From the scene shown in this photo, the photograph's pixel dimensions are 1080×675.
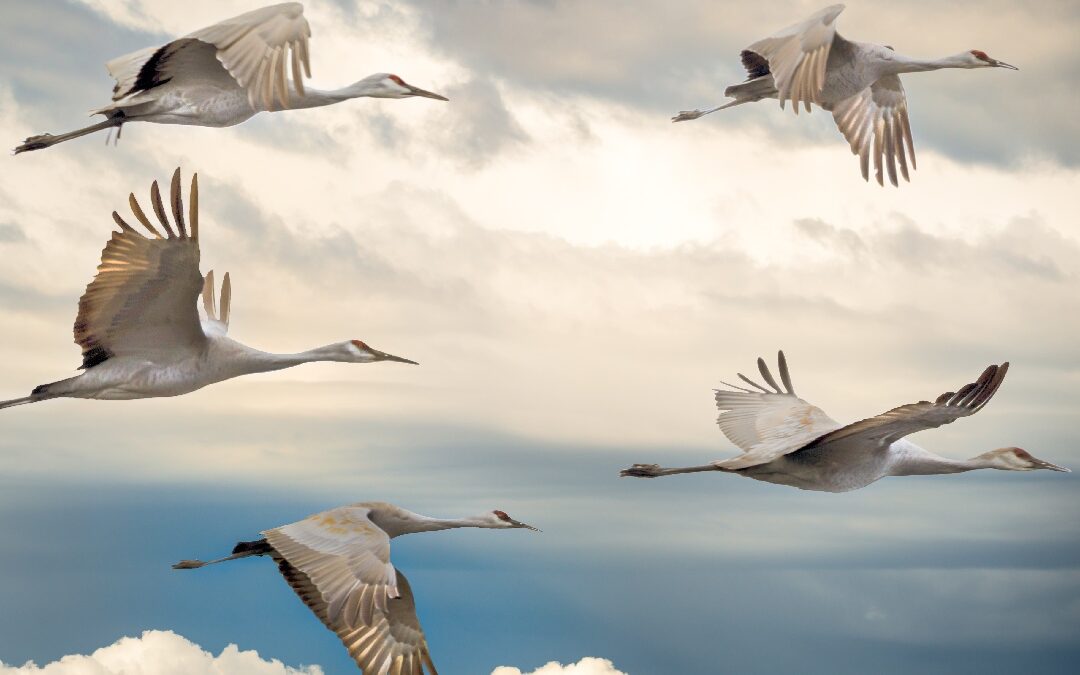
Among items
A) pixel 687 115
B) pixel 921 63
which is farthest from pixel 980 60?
pixel 687 115

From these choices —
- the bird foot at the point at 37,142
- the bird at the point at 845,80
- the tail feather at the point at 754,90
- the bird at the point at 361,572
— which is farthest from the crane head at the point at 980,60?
the bird foot at the point at 37,142

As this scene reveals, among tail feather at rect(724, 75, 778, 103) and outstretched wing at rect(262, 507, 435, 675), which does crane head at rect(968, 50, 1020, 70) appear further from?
outstretched wing at rect(262, 507, 435, 675)

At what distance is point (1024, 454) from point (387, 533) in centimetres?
593

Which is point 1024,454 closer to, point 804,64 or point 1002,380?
point 1002,380

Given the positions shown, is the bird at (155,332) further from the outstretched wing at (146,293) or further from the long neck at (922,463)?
the long neck at (922,463)

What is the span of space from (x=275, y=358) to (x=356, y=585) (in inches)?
112

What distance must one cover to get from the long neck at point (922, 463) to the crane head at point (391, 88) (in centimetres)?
572

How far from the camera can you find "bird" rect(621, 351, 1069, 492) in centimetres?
1056

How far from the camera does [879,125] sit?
1628 centimetres

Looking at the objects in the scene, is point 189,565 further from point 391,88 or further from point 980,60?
point 980,60

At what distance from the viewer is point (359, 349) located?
1280 centimetres

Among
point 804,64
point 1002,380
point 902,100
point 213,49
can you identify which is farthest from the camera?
point 902,100

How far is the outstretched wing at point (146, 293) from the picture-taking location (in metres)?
10.8

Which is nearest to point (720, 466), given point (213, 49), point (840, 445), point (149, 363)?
point (840, 445)
